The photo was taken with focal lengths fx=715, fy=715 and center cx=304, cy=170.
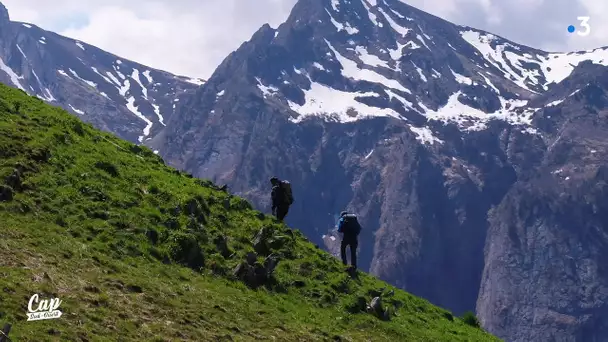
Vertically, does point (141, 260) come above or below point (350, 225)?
below

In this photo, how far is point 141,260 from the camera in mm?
29125

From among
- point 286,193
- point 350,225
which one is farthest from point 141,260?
point 286,193

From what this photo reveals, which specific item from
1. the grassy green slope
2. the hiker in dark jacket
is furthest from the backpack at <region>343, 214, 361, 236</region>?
the grassy green slope

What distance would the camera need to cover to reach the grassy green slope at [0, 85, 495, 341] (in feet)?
75.7

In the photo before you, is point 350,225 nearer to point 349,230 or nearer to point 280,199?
point 349,230

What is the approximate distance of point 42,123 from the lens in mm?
39125

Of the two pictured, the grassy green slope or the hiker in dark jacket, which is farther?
the hiker in dark jacket

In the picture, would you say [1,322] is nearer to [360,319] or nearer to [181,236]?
[181,236]

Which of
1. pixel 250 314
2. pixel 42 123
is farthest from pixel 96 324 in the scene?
pixel 42 123

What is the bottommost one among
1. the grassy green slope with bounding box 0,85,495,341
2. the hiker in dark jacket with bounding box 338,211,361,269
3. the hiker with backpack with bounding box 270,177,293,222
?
the grassy green slope with bounding box 0,85,495,341

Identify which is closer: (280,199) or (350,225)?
(350,225)

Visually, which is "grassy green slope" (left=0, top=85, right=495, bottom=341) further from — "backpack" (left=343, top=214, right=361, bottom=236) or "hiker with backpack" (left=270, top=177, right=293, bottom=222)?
"hiker with backpack" (left=270, top=177, right=293, bottom=222)

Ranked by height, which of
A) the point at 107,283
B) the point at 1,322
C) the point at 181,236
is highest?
the point at 181,236

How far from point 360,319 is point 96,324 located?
1404 centimetres
